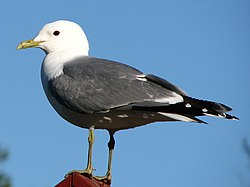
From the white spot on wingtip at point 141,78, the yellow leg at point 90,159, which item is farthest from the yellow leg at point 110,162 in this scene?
the white spot on wingtip at point 141,78

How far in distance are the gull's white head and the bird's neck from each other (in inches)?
1.6

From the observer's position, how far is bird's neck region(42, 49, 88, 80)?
6.05 metres

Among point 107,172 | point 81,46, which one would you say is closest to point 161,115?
A: point 107,172

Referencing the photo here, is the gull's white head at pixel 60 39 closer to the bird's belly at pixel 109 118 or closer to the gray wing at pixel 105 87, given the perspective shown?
the gray wing at pixel 105 87

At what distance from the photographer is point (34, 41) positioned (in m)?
6.58

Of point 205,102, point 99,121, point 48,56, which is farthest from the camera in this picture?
point 48,56

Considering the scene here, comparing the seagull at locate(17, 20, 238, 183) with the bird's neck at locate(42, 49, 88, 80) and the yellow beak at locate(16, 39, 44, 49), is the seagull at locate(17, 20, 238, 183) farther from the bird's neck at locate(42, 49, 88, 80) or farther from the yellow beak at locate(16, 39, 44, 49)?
the yellow beak at locate(16, 39, 44, 49)

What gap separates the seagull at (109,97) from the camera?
5579 mm

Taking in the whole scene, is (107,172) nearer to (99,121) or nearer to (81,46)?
(99,121)

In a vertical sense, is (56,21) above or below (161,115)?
above

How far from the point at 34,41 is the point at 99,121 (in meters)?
1.20

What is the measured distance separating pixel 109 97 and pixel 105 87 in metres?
0.13

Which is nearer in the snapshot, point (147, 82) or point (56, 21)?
point (147, 82)

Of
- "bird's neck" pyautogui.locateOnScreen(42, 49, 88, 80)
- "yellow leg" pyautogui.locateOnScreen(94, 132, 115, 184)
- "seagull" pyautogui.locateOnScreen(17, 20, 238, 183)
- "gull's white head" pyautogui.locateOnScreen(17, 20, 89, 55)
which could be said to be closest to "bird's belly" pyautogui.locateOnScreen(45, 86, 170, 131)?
"seagull" pyautogui.locateOnScreen(17, 20, 238, 183)
